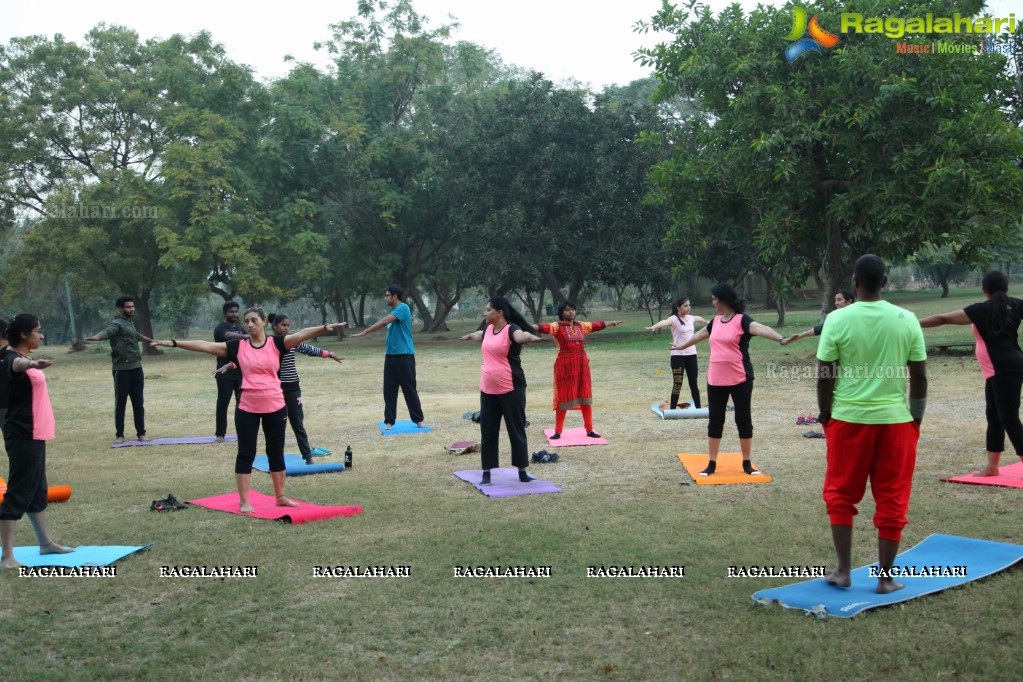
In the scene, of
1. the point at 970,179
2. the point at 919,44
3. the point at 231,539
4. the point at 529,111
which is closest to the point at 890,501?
the point at 231,539

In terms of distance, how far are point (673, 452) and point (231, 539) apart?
526 cm

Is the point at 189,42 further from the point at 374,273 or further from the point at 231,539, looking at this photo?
the point at 231,539

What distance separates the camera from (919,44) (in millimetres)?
18000

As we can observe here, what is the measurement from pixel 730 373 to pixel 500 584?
4192 mm

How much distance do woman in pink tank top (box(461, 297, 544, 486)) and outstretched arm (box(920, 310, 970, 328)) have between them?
138 inches

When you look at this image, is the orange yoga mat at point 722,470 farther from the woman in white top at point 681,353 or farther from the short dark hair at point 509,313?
the woman in white top at point 681,353

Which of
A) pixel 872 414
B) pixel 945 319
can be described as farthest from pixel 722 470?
pixel 872 414

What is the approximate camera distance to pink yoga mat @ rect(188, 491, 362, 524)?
7.65 m

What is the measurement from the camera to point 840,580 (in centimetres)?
537

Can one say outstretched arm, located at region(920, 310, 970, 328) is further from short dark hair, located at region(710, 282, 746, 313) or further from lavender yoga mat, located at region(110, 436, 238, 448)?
lavender yoga mat, located at region(110, 436, 238, 448)

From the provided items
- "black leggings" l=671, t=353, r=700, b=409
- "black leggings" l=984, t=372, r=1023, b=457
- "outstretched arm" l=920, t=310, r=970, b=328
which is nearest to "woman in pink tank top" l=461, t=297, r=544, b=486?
"outstretched arm" l=920, t=310, r=970, b=328

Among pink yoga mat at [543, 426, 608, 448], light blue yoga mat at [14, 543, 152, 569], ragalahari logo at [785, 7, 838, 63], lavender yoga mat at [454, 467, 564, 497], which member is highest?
ragalahari logo at [785, 7, 838, 63]

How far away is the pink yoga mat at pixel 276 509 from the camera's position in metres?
7.65

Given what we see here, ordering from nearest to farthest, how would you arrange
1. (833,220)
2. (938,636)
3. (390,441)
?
(938,636) → (390,441) → (833,220)
